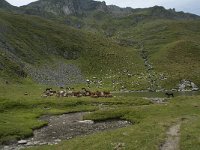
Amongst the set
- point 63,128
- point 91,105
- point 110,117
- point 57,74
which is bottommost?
point 63,128

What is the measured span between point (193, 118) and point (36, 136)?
21797 mm

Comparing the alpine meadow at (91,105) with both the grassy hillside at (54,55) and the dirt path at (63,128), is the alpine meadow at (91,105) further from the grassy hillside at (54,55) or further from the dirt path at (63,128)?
the grassy hillside at (54,55)

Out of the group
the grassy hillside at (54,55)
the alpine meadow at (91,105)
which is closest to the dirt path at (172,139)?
the alpine meadow at (91,105)

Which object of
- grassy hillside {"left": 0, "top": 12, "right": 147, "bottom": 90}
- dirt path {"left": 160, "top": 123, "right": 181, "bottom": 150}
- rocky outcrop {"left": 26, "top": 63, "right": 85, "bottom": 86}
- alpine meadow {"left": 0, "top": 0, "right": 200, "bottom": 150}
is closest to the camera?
dirt path {"left": 160, "top": 123, "right": 181, "bottom": 150}

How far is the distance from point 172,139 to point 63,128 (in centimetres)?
1881

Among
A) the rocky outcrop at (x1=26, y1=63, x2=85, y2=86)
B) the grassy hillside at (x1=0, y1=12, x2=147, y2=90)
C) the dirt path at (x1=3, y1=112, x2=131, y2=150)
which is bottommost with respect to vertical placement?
the dirt path at (x1=3, y1=112, x2=131, y2=150)

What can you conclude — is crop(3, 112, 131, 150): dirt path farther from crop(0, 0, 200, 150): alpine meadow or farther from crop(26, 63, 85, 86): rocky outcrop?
crop(26, 63, 85, 86): rocky outcrop

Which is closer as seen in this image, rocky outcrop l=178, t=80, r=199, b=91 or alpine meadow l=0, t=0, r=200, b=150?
alpine meadow l=0, t=0, r=200, b=150

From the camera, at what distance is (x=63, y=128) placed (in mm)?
55500

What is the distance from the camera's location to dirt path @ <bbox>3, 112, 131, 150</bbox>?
47478 mm

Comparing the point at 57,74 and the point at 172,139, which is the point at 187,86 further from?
the point at 172,139

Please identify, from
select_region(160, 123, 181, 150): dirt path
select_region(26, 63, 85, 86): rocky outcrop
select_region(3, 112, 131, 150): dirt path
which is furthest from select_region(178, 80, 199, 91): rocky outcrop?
select_region(160, 123, 181, 150): dirt path

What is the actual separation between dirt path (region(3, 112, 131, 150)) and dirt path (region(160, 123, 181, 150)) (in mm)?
10023

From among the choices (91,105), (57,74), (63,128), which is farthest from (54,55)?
(63,128)
